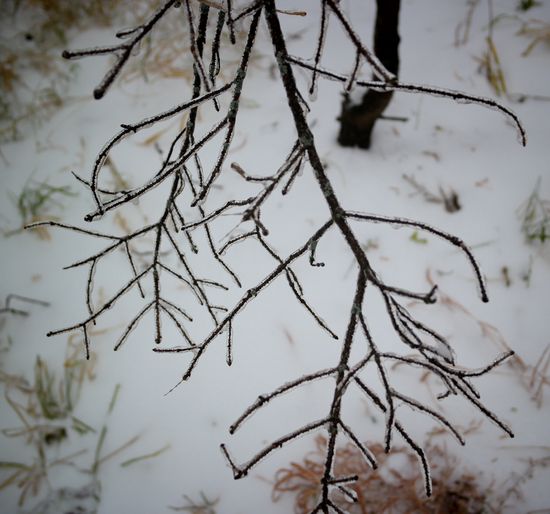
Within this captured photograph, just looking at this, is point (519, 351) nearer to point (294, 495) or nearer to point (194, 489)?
point (294, 495)

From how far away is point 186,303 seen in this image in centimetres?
168

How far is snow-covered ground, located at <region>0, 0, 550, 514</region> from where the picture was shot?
1367mm

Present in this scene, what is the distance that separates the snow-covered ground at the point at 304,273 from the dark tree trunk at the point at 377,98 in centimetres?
11

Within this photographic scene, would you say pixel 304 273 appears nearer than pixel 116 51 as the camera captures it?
No

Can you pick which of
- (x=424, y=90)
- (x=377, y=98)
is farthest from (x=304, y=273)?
(x=424, y=90)

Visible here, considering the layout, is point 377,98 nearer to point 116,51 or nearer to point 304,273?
point 304,273

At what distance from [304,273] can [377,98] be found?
829mm

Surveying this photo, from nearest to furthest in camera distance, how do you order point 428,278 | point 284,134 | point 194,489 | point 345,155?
point 194,489
point 428,278
point 345,155
point 284,134

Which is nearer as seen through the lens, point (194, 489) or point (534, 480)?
point (534, 480)

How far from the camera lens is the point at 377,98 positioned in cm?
162

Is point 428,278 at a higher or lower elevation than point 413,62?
lower

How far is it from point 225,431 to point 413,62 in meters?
2.10

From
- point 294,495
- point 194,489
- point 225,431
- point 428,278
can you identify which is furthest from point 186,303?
point 428,278

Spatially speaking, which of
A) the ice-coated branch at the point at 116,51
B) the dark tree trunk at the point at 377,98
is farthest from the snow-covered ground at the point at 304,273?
the ice-coated branch at the point at 116,51
